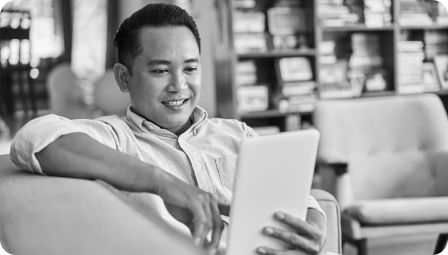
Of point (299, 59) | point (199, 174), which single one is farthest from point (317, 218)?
point (299, 59)

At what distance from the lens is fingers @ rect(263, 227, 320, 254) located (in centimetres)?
89

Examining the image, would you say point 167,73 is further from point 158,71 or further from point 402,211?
point 402,211

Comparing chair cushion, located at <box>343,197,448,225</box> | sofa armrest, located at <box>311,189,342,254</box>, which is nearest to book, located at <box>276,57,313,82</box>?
chair cushion, located at <box>343,197,448,225</box>

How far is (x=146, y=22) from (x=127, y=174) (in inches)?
19.9

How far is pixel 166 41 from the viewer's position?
1269mm

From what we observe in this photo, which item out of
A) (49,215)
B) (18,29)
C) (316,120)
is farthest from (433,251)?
(18,29)

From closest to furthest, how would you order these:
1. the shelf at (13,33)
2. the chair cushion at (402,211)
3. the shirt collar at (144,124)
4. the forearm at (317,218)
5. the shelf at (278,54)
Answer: the forearm at (317,218)
the shirt collar at (144,124)
the chair cushion at (402,211)
the shelf at (278,54)
the shelf at (13,33)

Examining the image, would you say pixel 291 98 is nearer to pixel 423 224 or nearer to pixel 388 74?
pixel 388 74

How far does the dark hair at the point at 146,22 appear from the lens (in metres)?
1.29

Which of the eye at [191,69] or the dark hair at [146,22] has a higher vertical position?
the dark hair at [146,22]

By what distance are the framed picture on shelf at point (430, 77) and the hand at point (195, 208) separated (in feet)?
12.8

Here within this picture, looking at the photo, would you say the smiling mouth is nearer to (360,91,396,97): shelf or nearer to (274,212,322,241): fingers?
(274,212,322,241): fingers

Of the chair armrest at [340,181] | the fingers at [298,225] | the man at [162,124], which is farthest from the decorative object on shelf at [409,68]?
the fingers at [298,225]

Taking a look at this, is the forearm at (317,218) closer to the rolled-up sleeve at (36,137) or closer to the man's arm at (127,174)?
the man's arm at (127,174)
